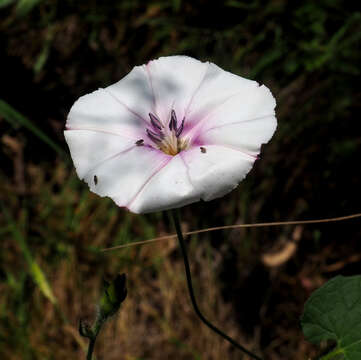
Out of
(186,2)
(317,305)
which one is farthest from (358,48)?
(317,305)

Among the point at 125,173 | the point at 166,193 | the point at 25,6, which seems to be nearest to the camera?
the point at 166,193

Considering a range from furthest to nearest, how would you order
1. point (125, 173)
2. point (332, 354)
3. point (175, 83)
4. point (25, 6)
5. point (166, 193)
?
1. point (25, 6)
2. point (175, 83)
3. point (332, 354)
4. point (125, 173)
5. point (166, 193)

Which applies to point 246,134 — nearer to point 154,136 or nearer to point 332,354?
point 154,136

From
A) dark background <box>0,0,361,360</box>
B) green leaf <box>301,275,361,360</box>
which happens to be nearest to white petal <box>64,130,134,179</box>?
green leaf <box>301,275,361,360</box>

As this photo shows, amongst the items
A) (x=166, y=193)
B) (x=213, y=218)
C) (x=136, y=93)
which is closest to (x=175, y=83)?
(x=136, y=93)

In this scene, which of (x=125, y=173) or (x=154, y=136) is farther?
(x=154, y=136)

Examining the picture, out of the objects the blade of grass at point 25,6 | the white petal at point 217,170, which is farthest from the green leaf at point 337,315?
the blade of grass at point 25,6

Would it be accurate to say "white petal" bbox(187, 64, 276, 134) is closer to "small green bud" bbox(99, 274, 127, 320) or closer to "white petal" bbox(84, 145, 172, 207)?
"white petal" bbox(84, 145, 172, 207)

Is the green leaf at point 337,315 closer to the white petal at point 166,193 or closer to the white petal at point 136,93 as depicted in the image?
the white petal at point 166,193
